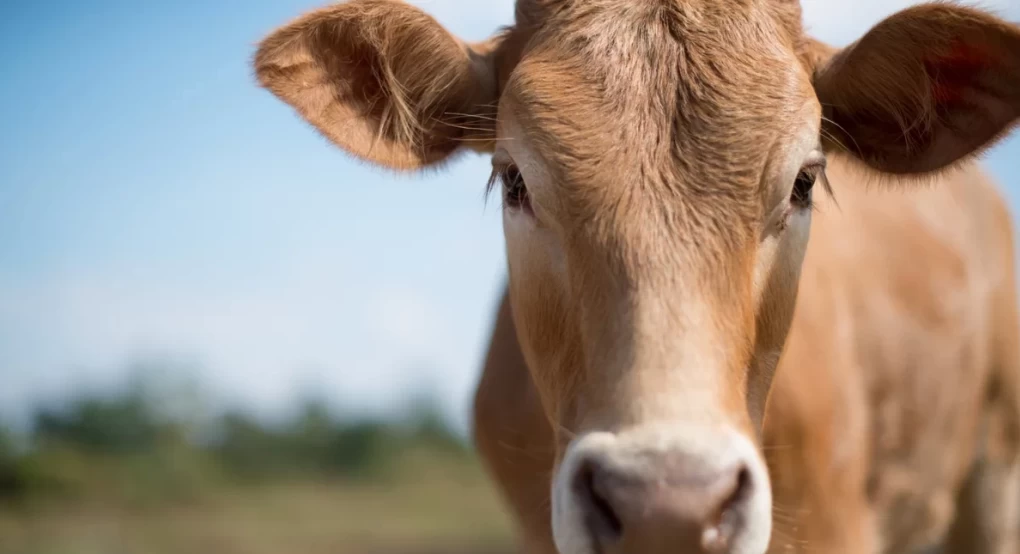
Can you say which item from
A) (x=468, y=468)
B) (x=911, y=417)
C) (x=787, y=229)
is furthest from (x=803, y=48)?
(x=468, y=468)

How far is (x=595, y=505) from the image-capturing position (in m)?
2.31

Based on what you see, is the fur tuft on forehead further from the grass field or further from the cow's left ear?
the grass field

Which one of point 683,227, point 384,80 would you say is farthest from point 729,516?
point 384,80

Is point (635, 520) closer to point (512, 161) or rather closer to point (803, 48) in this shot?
point (512, 161)

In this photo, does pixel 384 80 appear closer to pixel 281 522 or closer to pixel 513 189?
pixel 513 189

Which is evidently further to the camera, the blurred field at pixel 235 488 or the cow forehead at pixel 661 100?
the blurred field at pixel 235 488

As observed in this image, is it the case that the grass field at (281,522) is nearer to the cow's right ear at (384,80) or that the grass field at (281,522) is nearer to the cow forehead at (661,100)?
the cow's right ear at (384,80)

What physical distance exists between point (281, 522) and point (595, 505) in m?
14.1

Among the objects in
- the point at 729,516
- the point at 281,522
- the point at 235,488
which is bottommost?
the point at 235,488

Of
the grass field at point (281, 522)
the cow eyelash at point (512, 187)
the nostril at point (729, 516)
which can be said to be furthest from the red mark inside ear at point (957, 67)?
the grass field at point (281, 522)

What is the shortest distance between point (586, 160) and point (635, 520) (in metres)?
0.94

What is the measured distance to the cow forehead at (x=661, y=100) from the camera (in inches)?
104

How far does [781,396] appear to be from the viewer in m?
3.66

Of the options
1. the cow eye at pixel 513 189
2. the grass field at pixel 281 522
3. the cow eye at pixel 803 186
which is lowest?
the grass field at pixel 281 522
